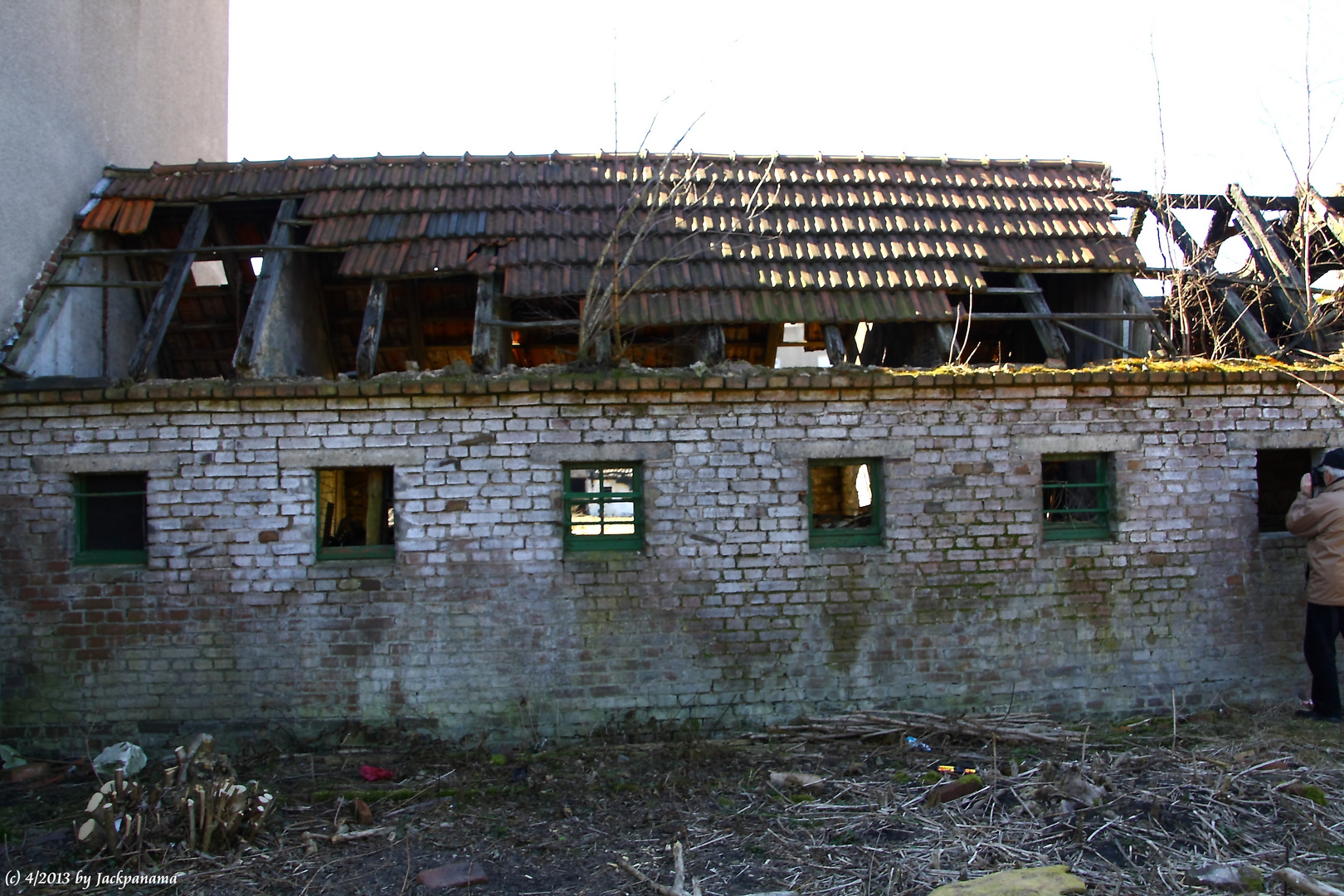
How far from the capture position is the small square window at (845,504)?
23.6 feet

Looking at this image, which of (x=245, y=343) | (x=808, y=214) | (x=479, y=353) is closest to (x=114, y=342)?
(x=245, y=343)

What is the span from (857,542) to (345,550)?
4444 mm

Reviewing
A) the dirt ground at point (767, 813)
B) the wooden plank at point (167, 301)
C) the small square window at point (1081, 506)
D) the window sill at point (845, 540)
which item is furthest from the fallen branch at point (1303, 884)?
the wooden plank at point (167, 301)

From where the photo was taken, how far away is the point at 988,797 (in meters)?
5.60

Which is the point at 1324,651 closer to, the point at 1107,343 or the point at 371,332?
the point at 1107,343

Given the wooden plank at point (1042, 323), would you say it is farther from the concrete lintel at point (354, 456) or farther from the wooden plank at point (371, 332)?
the wooden plank at point (371, 332)

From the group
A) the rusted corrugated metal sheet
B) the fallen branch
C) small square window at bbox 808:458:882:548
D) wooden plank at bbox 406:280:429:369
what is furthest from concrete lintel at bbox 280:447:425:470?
the fallen branch

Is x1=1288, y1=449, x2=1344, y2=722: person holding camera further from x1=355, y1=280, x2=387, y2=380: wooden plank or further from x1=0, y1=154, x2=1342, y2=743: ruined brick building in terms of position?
x1=355, y1=280, x2=387, y2=380: wooden plank

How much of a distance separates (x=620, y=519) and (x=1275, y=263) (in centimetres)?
737

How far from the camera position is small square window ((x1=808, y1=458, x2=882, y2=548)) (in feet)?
23.6

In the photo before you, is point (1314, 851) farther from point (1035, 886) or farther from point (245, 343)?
point (245, 343)

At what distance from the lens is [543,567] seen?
22.7 ft

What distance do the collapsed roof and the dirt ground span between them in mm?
3336

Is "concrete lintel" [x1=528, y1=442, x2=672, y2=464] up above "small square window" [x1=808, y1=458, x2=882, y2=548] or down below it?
above
